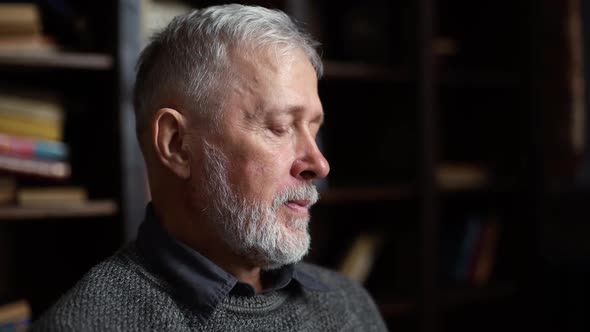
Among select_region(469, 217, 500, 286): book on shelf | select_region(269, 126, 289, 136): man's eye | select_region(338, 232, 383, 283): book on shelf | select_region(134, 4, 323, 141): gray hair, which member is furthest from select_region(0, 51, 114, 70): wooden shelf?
select_region(469, 217, 500, 286): book on shelf

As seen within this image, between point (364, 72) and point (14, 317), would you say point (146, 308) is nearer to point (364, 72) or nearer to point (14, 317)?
point (14, 317)

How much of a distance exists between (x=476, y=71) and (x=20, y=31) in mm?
1514

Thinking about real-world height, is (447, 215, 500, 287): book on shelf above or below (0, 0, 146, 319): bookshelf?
below

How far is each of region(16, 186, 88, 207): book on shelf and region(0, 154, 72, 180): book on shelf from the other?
1.4 inches

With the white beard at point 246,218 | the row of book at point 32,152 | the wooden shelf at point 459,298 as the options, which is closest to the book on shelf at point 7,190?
the row of book at point 32,152

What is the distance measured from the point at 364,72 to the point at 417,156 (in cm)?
33

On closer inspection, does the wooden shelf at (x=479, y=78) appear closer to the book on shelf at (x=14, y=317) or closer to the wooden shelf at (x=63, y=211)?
the wooden shelf at (x=63, y=211)

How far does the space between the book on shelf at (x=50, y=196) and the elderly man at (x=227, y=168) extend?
1.96 feet

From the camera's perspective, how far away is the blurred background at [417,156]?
5.43ft

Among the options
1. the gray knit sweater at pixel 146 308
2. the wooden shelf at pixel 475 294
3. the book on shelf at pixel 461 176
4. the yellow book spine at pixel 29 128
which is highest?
the yellow book spine at pixel 29 128

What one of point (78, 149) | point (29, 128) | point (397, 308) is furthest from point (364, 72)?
point (29, 128)

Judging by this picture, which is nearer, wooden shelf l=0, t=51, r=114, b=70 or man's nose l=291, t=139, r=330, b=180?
man's nose l=291, t=139, r=330, b=180

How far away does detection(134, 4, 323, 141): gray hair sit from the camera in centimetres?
99

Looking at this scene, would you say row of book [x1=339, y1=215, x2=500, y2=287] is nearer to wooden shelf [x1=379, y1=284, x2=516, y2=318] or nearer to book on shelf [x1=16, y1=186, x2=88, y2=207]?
wooden shelf [x1=379, y1=284, x2=516, y2=318]
